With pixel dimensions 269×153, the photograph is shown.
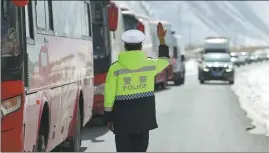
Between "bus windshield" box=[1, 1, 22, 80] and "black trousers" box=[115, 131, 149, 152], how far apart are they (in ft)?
3.68

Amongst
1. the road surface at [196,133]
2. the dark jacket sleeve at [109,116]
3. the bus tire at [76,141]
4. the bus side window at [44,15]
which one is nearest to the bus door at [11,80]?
the dark jacket sleeve at [109,116]

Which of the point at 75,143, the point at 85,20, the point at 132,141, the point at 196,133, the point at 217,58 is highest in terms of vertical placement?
the point at 85,20

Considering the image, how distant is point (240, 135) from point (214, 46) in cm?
4344

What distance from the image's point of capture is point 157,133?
14.6 metres

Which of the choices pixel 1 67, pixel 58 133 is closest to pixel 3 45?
pixel 1 67

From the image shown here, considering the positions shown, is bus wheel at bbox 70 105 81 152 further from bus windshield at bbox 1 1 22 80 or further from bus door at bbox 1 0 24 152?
bus windshield at bbox 1 1 22 80

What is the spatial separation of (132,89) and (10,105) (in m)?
1.09

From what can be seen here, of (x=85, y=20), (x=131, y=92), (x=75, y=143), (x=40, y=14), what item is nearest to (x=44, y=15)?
(x=40, y=14)

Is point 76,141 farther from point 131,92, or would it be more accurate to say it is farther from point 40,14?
point 131,92

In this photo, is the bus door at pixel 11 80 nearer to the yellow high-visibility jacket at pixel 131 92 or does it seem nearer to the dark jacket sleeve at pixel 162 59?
the yellow high-visibility jacket at pixel 131 92

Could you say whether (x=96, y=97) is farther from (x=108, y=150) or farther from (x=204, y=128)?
(x=108, y=150)

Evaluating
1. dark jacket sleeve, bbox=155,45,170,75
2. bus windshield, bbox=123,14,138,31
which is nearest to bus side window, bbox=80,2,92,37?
bus windshield, bbox=123,14,138,31

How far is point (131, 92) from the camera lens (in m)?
6.27

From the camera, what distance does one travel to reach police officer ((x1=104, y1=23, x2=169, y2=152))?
20.5 ft
